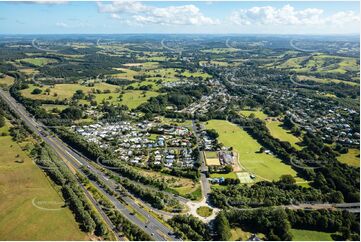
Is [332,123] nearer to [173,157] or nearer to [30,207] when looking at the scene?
[173,157]

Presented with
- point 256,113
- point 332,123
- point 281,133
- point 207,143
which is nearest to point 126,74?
point 256,113

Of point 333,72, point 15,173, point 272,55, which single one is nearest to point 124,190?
point 15,173

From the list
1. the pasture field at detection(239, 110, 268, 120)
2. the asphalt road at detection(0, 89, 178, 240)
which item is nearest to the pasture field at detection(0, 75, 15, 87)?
the asphalt road at detection(0, 89, 178, 240)

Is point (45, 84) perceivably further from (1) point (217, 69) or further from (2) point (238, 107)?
(1) point (217, 69)

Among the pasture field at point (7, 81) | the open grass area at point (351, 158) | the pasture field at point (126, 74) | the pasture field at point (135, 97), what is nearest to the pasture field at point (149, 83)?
the pasture field at point (135, 97)

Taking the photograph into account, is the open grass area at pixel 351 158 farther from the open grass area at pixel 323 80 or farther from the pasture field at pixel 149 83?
the pasture field at pixel 149 83

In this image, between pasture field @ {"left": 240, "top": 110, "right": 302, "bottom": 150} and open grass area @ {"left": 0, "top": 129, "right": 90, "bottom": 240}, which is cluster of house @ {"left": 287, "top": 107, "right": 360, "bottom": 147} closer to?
pasture field @ {"left": 240, "top": 110, "right": 302, "bottom": 150}
